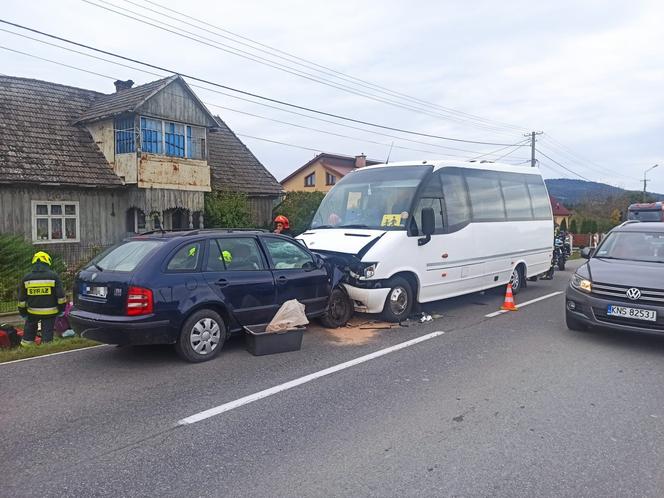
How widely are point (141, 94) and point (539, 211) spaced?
14.3 metres

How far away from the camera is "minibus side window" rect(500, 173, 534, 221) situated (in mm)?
11680

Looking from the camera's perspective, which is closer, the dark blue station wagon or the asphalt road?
the asphalt road

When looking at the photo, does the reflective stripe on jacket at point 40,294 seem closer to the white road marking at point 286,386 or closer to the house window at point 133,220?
the white road marking at point 286,386

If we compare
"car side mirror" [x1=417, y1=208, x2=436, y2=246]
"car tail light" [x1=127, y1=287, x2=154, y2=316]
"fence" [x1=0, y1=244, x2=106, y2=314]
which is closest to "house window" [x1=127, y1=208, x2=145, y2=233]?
"fence" [x1=0, y1=244, x2=106, y2=314]

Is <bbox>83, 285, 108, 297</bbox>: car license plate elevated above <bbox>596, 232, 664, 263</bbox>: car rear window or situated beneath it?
situated beneath

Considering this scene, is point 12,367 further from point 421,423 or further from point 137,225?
point 137,225

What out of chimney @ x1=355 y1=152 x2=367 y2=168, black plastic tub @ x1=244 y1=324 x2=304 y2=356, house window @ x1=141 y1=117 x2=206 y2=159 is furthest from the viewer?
chimney @ x1=355 y1=152 x2=367 y2=168

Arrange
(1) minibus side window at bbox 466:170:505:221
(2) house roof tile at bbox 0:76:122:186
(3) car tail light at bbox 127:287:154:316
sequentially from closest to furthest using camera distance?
1. (3) car tail light at bbox 127:287:154:316
2. (1) minibus side window at bbox 466:170:505:221
3. (2) house roof tile at bbox 0:76:122:186

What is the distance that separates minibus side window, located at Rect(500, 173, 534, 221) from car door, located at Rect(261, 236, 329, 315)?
554 centimetres

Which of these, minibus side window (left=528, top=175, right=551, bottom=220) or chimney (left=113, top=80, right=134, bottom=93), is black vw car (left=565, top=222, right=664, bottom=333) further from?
chimney (left=113, top=80, right=134, bottom=93)

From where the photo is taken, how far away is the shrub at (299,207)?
22828 mm

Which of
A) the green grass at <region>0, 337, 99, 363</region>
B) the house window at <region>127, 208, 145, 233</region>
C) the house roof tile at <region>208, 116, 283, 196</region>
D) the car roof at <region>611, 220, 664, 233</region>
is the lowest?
the green grass at <region>0, 337, 99, 363</region>

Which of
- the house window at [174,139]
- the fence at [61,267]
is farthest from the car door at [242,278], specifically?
the house window at [174,139]

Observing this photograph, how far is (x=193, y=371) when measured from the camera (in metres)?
6.04
